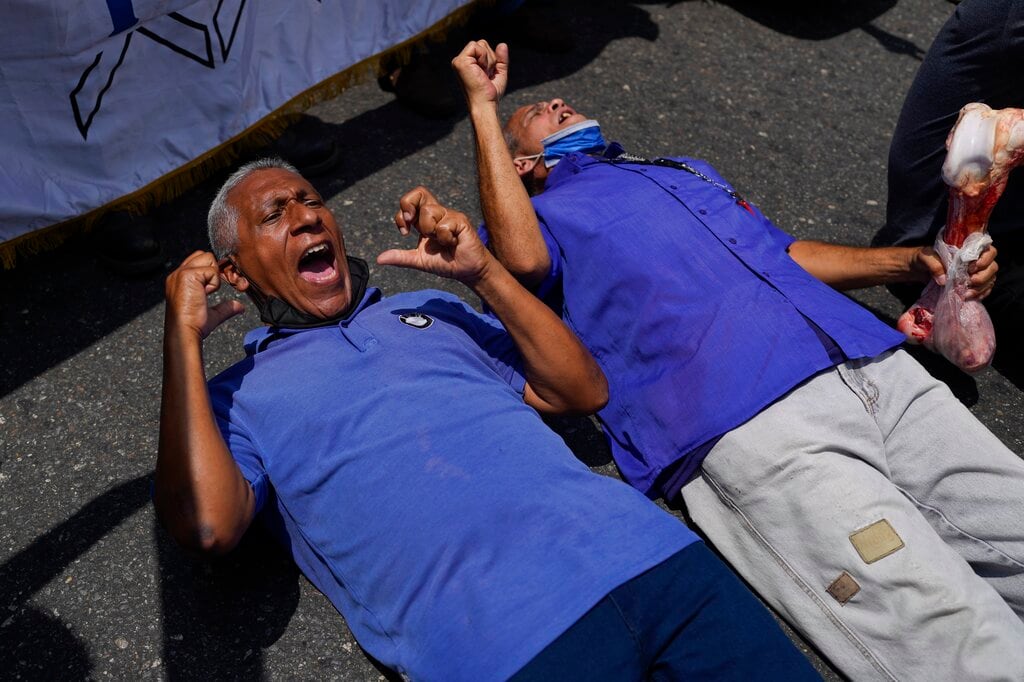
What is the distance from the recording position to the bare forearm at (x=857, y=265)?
277cm

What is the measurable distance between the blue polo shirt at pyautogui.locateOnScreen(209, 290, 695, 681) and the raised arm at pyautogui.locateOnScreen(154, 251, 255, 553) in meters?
0.12

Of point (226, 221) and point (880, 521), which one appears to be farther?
point (226, 221)

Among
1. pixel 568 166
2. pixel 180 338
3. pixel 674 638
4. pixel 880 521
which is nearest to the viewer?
pixel 674 638

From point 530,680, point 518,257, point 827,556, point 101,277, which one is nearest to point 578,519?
point 530,680

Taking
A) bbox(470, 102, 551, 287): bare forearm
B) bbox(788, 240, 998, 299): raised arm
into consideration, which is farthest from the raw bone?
bbox(470, 102, 551, 287): bare forearm

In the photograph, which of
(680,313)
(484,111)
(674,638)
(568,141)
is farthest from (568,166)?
(674,638)

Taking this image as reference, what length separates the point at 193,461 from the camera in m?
1.86

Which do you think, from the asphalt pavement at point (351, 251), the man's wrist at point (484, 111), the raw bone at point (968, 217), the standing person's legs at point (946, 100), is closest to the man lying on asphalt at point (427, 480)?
the asphalt pavement at point (351, 251)

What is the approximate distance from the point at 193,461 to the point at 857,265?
202 centimetres

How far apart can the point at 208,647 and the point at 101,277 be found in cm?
152

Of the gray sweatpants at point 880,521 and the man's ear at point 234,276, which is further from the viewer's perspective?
Answer: the man's ear at point 234,276

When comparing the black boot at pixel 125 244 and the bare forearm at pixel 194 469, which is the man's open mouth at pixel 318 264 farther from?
the black boot at pixel 125 244

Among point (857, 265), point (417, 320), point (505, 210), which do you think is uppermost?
point (505, 210)

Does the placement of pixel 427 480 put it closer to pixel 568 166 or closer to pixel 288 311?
pixel 288 311
